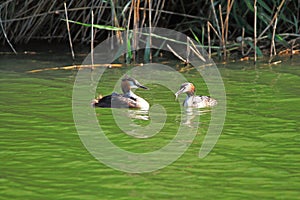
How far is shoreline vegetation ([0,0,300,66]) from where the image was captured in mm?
10031

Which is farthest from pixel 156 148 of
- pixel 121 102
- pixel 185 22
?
pixel 185 22

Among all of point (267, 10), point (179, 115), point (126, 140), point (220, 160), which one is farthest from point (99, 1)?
point (220, 160)

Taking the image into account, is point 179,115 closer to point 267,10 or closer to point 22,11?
point 267,10

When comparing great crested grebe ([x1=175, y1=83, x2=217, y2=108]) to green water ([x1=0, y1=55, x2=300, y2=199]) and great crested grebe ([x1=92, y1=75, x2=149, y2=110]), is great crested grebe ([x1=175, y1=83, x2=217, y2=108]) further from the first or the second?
great crested grebe ([x1=92, y1=75, x2=149, y2=110])

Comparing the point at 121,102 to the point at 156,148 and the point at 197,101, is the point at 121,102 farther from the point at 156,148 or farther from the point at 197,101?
the point at 156,148

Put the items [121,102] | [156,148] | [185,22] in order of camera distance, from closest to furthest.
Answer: [156,148] → [121,102] → [185,22]

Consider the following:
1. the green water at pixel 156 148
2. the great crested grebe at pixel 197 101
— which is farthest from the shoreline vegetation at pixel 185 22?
the great crested grebe at pixel 197 101

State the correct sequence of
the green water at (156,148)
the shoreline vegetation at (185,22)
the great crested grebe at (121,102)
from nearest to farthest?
1. the green water at (156,148)
2. the great crested grebe at (121,102)
3. the shoreline vegetation at (185,22)

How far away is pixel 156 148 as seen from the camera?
5.62 metres

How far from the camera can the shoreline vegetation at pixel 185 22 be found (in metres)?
10.0

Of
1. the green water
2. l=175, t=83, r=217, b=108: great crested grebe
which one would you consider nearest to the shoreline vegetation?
the green water

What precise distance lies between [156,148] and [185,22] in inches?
224

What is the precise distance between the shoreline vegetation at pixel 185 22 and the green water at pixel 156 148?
1634 millimetres

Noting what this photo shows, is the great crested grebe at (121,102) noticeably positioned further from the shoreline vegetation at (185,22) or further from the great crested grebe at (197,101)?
the shoreline vegetation at (185,22)
